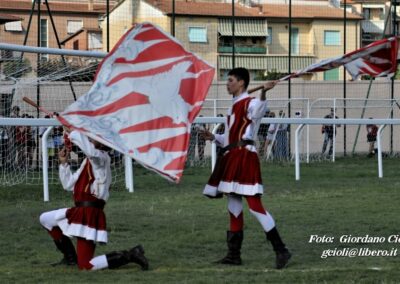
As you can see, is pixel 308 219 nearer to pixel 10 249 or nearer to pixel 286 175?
pixel 10 249

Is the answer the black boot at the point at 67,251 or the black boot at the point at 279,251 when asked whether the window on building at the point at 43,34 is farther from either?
the black boot at the point at 279,251

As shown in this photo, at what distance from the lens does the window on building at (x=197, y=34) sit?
3273 cm

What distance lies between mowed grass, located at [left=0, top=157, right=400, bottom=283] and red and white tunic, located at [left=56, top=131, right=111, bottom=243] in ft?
1.25

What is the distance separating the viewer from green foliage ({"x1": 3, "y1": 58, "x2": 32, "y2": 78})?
16.3m

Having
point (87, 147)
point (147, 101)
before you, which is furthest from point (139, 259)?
point (147, 101)

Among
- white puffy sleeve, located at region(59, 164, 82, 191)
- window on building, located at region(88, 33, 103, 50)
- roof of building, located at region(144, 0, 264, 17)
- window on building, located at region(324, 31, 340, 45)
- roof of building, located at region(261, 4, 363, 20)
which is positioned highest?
roof of building, located at region(261, 4, 363, 20)

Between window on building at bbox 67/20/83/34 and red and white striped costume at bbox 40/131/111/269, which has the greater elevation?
window on building at bbox 67/20/83/34

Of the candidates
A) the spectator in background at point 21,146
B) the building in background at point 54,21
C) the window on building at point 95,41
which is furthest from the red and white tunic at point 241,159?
the window on building at point 95,41

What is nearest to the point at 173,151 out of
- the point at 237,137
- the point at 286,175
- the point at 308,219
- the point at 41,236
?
the point at 237,137

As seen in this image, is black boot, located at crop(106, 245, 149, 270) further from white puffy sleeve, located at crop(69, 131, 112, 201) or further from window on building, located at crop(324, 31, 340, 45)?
window on building, located at crop(324, 31, 340, 45)

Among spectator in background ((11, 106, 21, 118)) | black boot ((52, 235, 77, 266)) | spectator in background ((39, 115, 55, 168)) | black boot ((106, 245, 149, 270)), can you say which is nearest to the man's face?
black boot ((106, 245, 149, 270))

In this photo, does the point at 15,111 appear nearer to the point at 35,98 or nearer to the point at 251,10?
the point at 35,98

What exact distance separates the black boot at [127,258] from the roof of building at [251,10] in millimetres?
21758

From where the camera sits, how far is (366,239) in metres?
11.0
